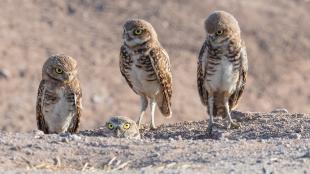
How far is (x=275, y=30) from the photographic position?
23578mm

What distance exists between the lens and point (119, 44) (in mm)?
22125

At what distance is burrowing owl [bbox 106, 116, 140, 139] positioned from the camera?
11555mm

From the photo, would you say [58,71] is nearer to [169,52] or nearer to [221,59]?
[221,59]

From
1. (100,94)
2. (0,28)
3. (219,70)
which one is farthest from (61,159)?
(0,28)

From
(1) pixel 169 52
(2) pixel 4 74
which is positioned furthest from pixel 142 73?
(1) pixel 169 52

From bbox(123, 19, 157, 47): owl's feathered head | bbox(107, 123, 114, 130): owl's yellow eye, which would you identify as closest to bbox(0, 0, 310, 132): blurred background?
bbox(123, 19, 157, 47): owl's feathered head

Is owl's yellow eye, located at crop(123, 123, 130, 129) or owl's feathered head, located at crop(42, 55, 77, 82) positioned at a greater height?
owl's feathered head, located at crop(42, 55, 77, 82)

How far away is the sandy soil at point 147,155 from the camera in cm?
837

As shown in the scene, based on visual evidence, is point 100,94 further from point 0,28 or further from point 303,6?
point 303,6

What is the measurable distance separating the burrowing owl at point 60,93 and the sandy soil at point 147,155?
2170 mm

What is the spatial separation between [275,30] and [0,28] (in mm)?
5952

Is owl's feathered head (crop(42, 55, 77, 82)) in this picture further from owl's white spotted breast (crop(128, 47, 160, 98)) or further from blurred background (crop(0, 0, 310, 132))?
blurred background (crop(0, 0, 310, 132))

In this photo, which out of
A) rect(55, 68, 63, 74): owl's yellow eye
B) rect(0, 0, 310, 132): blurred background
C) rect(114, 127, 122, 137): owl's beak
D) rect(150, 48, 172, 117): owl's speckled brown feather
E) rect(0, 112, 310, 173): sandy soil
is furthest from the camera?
rect(0, 0, 310, 132): blurred background

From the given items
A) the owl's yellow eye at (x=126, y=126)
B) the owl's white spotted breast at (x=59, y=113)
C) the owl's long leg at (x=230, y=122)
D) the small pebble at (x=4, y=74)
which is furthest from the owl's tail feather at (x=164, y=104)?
the small pebble at (x=4, y=74)
